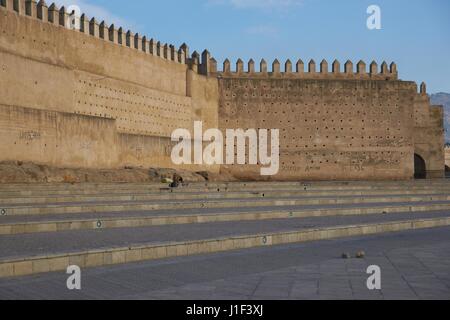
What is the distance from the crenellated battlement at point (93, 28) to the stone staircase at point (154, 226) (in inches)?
353

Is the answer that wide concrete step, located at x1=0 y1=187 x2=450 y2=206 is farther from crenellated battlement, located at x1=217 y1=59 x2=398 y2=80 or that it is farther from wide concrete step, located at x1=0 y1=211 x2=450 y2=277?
crenellated battlement, located at x1=217 y1=59 x2=398 y2=80

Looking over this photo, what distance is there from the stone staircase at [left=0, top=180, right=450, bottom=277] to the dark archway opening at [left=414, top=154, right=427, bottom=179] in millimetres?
20510

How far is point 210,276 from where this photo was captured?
4883mm

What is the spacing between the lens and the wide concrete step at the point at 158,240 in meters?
5.29

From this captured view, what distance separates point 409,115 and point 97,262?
27.8 meters

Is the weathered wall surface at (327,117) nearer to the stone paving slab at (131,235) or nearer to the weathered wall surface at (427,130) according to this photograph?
the weathered wall surface at (427,130)

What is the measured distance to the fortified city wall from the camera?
20.0m

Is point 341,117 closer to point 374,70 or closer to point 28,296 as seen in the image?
point 374,70

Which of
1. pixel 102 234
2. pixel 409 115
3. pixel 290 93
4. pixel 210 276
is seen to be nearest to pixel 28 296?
pixel 210 276

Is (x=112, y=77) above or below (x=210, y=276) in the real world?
above

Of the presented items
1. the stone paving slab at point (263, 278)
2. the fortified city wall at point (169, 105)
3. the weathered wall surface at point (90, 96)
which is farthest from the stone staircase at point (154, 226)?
the fortified city wall at point (169, 105)

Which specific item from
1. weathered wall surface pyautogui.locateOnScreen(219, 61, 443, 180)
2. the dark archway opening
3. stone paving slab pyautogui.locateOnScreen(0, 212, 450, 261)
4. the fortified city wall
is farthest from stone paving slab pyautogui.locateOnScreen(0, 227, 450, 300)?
A: the dark archway opening
